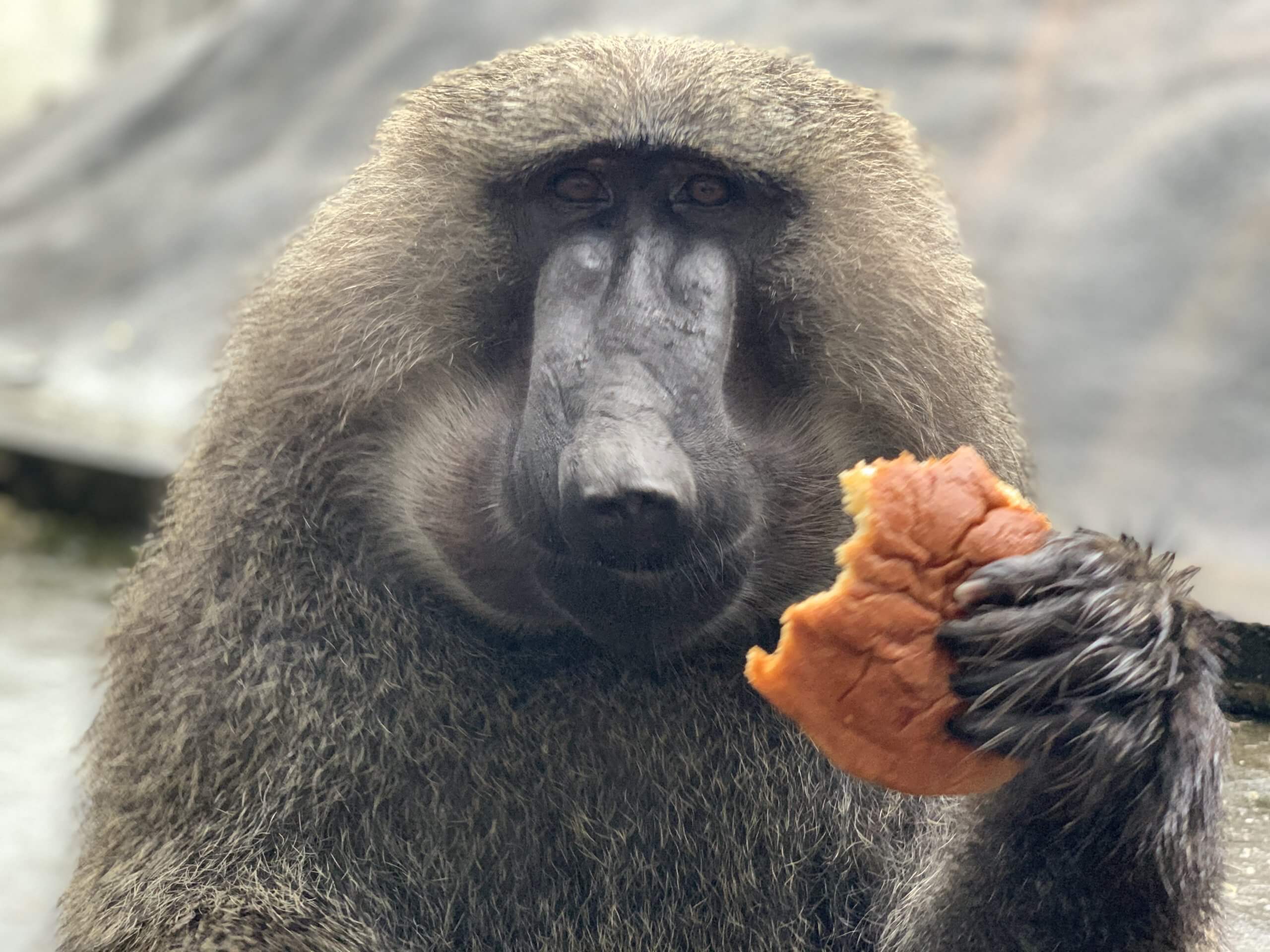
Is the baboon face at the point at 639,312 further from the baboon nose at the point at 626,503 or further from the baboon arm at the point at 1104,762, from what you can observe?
the baboon arm at the point at 1104,762

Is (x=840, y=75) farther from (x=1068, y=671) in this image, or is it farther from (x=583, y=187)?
(x=1068, y=671)

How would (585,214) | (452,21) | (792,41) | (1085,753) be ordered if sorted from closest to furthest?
(1085,753), (585,214), (792,41), (452,21)

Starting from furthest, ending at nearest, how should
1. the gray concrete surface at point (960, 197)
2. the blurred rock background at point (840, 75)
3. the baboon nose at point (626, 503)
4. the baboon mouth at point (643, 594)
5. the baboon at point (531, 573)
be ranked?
the gray concrete surface at point (960, 197), the blurred rock background at point (840, 75), the baboon at point (531, 573), the baboon mouth at point (643, 594), the baboon nose at point (626, 503)

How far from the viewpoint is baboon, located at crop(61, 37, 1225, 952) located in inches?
91.9

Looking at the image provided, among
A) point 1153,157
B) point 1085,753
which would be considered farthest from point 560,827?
point 1153,157

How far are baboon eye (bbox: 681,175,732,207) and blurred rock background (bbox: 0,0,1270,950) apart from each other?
0.93 metres

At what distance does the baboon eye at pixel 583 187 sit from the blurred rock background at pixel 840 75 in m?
1.06

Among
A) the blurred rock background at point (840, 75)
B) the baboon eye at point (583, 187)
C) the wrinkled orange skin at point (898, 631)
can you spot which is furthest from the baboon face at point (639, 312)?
the blurred rock background at point (840, 75)

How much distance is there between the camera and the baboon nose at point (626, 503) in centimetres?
194

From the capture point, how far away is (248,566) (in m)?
2.49

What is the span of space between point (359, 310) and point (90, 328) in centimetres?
582

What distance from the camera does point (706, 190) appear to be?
2357 millimetres

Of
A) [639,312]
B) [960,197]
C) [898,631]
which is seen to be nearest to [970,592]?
[898,631]

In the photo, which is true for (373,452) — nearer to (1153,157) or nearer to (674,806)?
(674,806)
